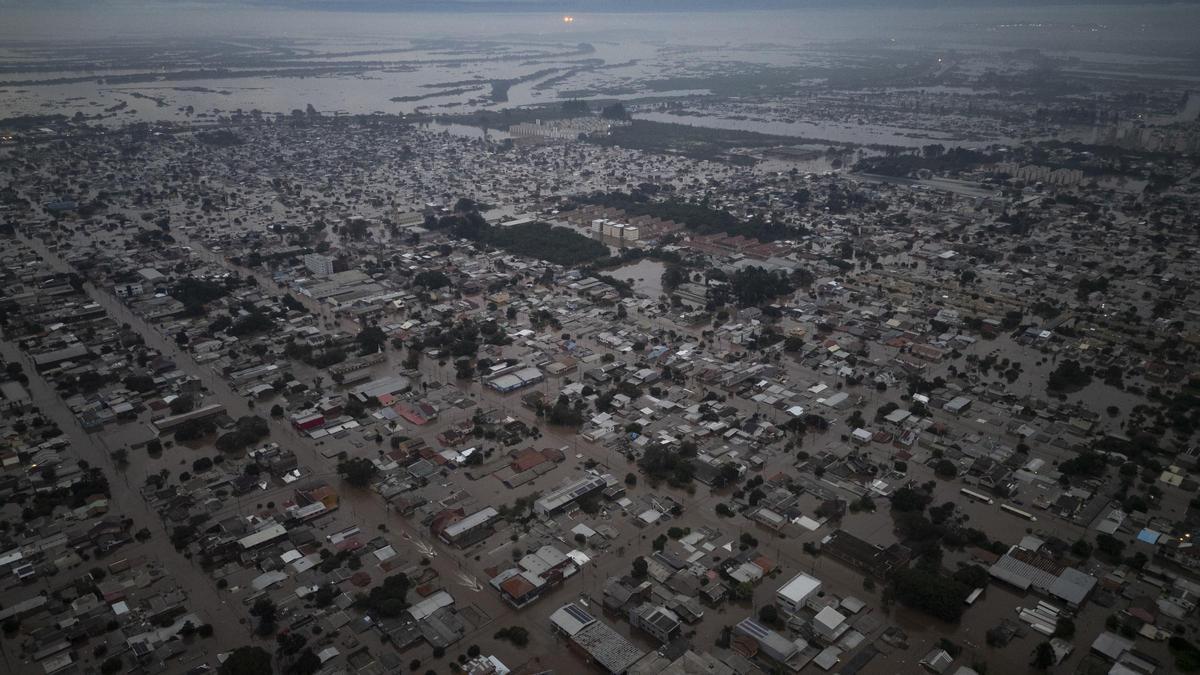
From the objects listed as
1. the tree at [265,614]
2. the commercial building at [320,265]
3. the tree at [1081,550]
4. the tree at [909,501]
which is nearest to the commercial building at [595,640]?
the tree at [265,614]

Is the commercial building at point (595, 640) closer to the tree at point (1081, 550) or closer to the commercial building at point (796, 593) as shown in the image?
the commercial building at point (796, 593)

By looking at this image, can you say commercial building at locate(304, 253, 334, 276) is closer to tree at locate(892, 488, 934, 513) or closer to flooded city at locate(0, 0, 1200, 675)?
flooded city at locate(0, 0, 1200, 675)

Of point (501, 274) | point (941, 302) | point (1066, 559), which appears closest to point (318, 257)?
point (501, 274)

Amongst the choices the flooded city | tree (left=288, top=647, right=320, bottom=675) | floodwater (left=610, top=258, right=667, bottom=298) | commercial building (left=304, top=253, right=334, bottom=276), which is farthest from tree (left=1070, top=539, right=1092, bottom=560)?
commercial building (left=304, top=253, right=334, bottom=276)

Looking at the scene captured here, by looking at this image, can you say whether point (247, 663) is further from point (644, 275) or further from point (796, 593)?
point (644, 275)

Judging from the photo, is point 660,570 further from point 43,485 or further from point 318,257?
point 318,257
